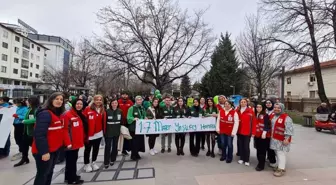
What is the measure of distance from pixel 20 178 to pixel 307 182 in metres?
6.32

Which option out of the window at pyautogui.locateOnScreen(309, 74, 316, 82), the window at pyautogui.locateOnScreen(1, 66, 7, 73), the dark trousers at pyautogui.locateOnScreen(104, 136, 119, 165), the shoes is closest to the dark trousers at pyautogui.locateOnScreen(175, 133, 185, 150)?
the dark trousers at pyautogui.locateOnScreen(104, 136, 119, 165)

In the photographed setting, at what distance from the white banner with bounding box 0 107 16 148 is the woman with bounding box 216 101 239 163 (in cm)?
630

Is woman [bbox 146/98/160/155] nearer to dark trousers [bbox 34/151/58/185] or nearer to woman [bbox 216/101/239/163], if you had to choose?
woman [bbox 216/101/239/163]

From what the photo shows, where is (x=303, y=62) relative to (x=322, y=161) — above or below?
above

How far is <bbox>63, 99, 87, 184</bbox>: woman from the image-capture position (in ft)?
13.2

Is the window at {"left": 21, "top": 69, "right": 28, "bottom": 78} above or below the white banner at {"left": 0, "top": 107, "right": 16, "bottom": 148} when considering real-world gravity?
above

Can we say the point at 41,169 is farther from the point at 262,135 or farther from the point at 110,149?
the point at 262,135

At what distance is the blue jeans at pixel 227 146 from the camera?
5664 millimetres

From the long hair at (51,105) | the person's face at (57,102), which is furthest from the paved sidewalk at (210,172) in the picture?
the person's face at (57,102)

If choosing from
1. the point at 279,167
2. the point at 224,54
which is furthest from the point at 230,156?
the point at 224,54

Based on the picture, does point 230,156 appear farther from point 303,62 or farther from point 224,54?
point 224,54

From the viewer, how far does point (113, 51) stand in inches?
645

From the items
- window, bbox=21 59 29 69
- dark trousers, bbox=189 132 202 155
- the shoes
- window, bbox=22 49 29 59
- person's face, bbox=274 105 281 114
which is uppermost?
window, bbox=22 49 29 59

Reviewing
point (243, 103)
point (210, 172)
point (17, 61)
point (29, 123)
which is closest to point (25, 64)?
point (17, 61)
